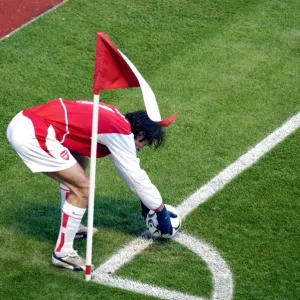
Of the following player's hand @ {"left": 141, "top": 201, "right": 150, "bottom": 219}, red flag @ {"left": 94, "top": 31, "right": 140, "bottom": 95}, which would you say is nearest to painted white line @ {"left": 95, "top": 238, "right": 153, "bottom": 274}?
player's hand @ {"left": 141, "top": 201, "right": 150, "bottom": 219}

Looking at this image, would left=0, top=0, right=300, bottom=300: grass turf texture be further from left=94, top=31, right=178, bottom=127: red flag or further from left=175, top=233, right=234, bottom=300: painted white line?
left=94, top=31, right=178, bottom=127: red flag

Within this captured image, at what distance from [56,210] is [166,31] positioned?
14.7 feet

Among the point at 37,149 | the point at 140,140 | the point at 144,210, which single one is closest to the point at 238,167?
the point at 144,210

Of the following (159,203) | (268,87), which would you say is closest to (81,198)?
(159,203)

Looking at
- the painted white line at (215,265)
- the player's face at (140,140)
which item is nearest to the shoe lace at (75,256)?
the painted white line at (215,265)

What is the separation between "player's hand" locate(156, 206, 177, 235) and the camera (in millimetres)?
8547

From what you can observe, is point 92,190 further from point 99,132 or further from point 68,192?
point 68,192

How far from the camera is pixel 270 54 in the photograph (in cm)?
1266

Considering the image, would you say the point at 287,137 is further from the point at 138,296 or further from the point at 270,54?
the point at 138,296

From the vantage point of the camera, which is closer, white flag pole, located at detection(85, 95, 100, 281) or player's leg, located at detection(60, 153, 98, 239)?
white flag pole, located at detection(85, 95, 100, 281)

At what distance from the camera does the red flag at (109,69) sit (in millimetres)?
7855

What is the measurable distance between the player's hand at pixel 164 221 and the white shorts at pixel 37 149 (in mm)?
945

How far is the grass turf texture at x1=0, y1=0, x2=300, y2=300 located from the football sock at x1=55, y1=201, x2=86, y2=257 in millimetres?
215

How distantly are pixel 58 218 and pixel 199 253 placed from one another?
4.75 ft
